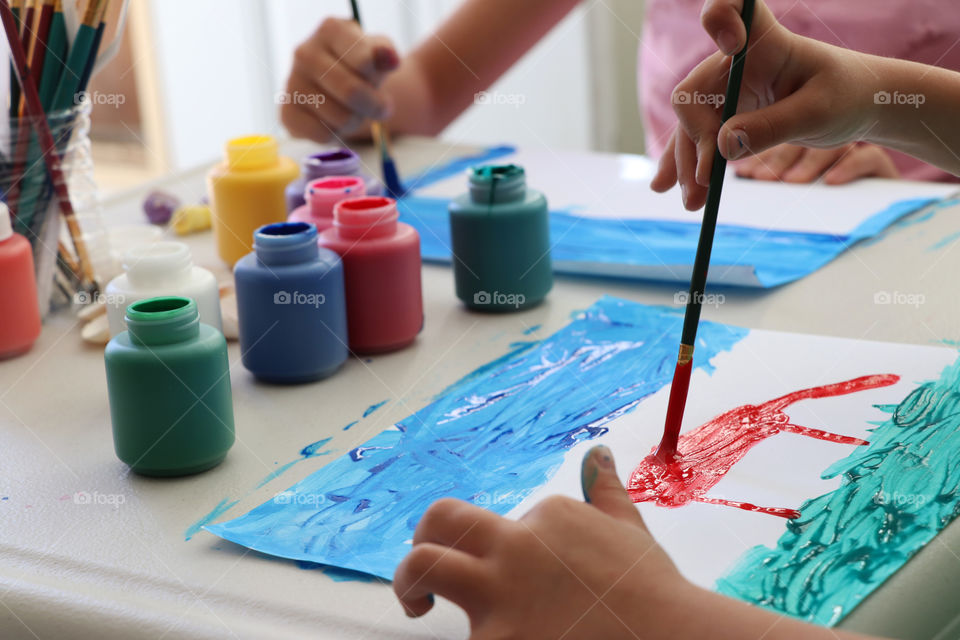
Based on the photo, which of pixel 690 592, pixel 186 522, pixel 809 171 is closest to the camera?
pixel 690 592

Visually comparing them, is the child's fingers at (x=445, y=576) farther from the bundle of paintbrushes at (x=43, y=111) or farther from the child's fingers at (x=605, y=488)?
the bundle of paintbrushes at (x=43, y=111)

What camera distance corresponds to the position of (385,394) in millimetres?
812

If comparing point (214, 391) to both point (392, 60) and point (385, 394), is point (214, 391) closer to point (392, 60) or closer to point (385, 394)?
point (385, 394)

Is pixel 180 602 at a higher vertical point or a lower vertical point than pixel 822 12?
lower

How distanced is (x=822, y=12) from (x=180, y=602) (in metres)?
1.14

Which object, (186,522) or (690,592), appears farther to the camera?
(186,522)

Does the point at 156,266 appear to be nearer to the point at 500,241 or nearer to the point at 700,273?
the point at 500,241

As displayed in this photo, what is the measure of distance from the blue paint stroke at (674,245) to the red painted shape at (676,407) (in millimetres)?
286

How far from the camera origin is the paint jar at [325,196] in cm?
95

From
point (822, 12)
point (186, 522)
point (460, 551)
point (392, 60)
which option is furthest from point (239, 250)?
point (822, 12)

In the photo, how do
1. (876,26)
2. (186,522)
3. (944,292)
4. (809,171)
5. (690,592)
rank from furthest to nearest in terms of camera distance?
1. (876,26)
2. (809,171)
3. (944,292)
4. (186,522)
5. (690,592)

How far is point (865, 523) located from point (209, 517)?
0.39m

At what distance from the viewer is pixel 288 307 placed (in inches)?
32.1

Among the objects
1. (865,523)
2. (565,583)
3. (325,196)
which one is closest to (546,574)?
(565,583)
